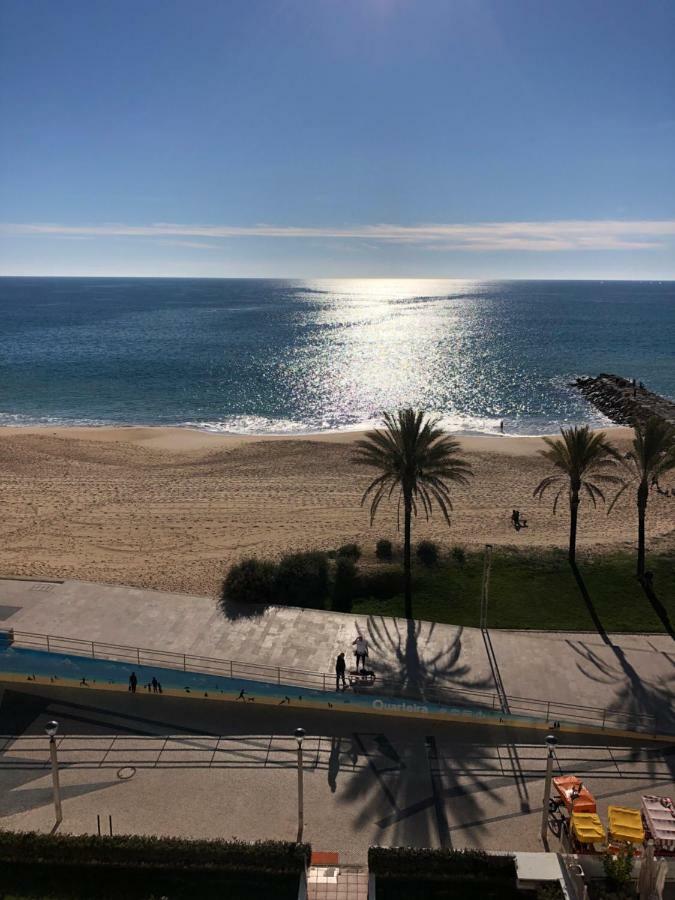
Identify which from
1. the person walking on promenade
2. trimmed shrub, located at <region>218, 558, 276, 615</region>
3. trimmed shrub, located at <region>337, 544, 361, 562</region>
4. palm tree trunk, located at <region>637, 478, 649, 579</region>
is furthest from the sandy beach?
the person walking on promenade

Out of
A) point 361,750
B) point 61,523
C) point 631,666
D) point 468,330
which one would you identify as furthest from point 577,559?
point 468,330

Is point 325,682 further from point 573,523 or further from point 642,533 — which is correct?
point 642,533

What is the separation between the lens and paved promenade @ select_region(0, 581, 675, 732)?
16547 mm

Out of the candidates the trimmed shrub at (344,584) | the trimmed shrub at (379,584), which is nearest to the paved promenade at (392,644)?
the trimmed shrub at (344,584)

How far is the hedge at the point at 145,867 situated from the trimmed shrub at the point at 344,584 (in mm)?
9620

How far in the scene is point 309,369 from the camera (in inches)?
3265

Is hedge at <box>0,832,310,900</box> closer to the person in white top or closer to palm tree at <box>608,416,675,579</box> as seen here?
the person in white top

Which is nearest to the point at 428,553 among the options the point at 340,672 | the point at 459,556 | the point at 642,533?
the point at 459,556

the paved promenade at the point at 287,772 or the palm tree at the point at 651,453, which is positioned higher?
the palm tree at the point at 651,453

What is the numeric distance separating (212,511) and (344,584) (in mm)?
10663

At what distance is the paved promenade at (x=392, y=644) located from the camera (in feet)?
54.3

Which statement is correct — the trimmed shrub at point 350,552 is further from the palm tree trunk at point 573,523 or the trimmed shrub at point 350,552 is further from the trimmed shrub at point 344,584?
the palm tree trunk at point 573,523

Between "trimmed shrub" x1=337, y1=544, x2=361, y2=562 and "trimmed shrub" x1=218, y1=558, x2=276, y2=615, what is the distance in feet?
11.6

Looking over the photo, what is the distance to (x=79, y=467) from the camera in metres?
38.8
